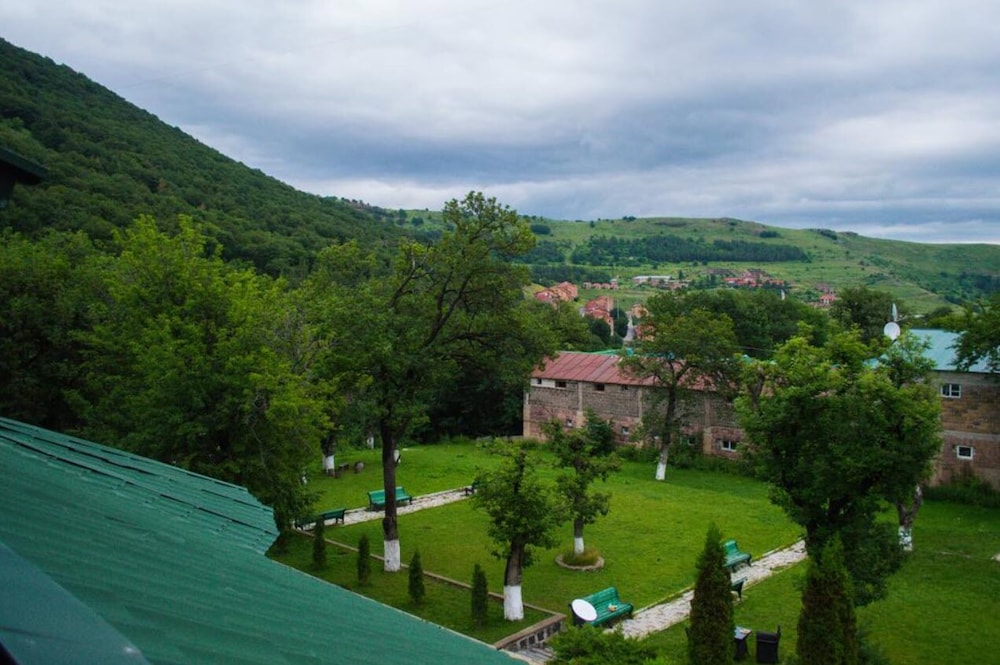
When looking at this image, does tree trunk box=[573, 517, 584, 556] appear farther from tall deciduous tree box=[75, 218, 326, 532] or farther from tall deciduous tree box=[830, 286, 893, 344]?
tall deciduous tree box=[830, 286, 893, 344]

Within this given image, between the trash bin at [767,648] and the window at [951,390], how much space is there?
19584 millimetres

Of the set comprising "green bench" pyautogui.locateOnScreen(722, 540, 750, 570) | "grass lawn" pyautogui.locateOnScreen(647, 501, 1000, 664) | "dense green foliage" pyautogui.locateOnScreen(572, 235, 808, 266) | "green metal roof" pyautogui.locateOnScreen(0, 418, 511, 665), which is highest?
"dense green foliage" pyautogui.locateOnScreen(572, 235, 808, 266)

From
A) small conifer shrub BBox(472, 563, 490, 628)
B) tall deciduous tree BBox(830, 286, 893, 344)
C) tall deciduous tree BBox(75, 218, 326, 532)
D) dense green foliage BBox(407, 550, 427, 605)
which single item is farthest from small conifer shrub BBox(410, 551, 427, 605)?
tall deciduous tree BBox(830, 286, 893, 344)

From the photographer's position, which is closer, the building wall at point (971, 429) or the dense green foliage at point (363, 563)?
the dense green foliage at point (363, 563)

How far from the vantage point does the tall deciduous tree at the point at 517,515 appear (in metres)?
17.0

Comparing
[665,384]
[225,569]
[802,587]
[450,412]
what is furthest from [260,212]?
[225,569]

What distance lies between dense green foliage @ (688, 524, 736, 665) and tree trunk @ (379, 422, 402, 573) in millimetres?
9786

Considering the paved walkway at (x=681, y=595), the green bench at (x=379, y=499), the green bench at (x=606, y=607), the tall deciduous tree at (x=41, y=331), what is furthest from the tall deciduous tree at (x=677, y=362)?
the tall deciduous tree at (x=41, y=331)

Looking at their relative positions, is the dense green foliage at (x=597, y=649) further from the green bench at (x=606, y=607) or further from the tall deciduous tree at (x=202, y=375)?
the tall deciduous tree at (x=202, y=375)

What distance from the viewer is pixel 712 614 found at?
13.2 meters

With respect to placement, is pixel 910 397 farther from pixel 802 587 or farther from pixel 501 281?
pixel 501 281

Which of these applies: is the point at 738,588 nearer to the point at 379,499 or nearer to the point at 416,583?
the point at 416,583

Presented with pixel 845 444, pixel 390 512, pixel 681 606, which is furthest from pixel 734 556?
pixel 390 512

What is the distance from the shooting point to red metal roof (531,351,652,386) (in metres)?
39.6
